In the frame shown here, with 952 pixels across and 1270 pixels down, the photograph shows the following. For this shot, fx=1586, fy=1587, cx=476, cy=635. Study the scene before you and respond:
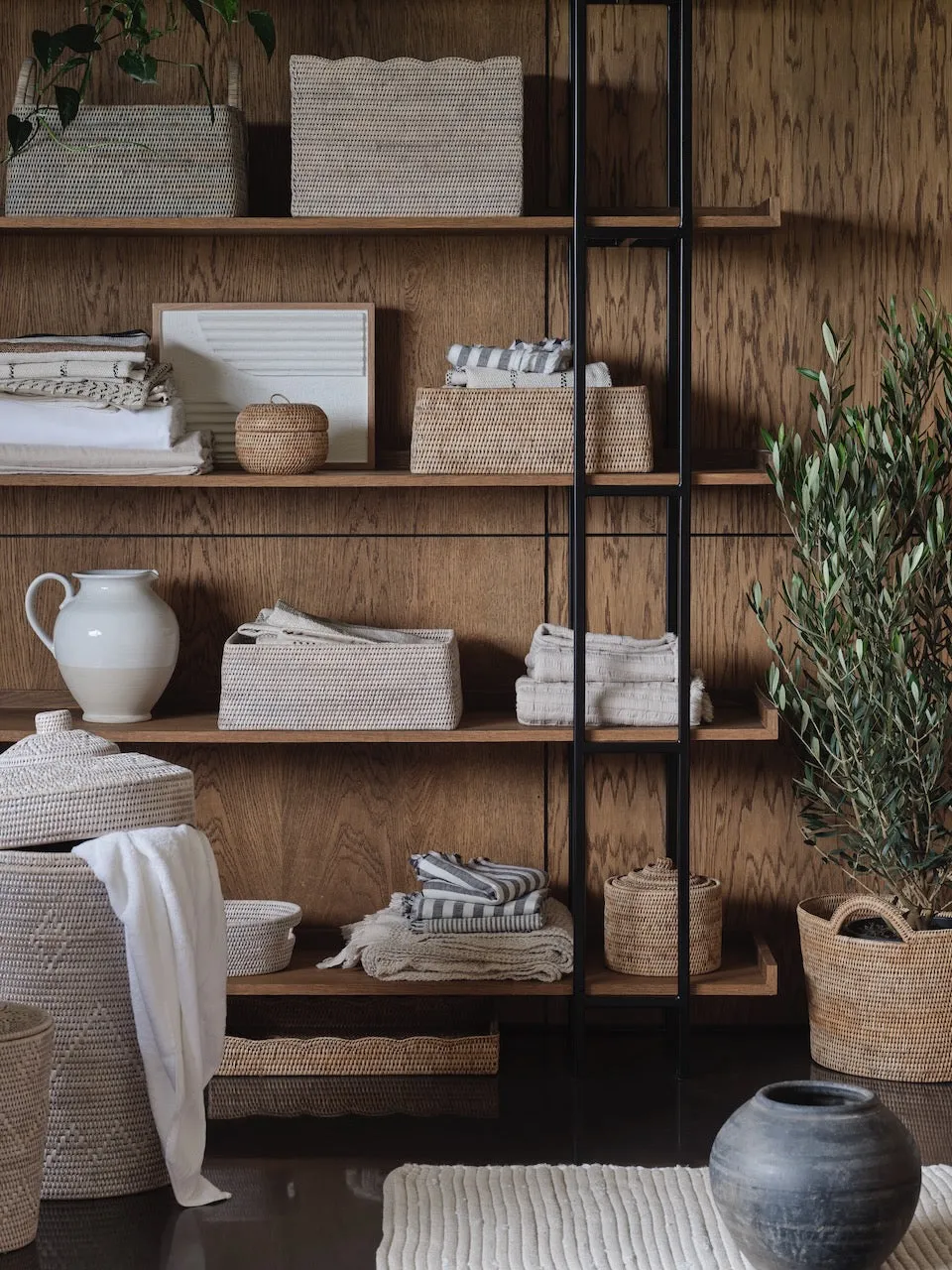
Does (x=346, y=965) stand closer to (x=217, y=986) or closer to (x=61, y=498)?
(x=217, y=986)

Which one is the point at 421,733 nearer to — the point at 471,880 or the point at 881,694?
the point at 471,880

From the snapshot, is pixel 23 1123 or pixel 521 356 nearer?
pixel 23 1123

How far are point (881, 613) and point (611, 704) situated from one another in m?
0.61

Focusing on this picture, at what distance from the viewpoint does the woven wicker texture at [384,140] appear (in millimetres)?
3479

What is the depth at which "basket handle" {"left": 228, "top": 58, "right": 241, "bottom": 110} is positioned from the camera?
11.6 feet

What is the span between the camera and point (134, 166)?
3.49 meters

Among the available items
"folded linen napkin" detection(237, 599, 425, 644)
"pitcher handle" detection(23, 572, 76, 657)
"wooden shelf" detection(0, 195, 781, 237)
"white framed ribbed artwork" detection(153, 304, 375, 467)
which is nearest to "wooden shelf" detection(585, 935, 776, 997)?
"folded linen napkin" detection(237, 599, 425, 644)

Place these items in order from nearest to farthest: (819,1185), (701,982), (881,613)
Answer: (819,1185), (881,613), (701,982)

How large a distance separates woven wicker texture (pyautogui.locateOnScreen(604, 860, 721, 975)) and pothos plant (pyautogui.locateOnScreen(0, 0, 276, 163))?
6.44 ft

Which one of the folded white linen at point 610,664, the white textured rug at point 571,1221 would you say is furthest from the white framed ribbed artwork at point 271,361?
the white textured rug at point 571,1221

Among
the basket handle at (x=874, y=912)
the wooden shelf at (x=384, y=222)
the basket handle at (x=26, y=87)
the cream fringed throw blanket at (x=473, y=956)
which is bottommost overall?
the cream fringed throw blanket at (x=473, y=956)

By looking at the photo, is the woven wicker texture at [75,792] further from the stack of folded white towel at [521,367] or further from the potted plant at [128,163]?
the potted plant at [128,163]

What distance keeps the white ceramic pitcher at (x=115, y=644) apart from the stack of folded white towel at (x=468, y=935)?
2.38 ft

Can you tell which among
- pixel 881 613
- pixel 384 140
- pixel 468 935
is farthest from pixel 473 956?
pixel 384 140
